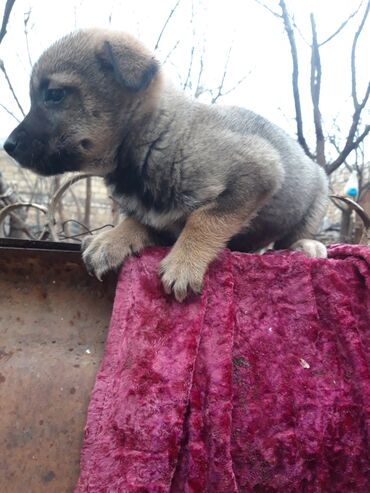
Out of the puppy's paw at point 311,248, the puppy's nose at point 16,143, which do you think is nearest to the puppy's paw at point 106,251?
the puppy's nose at point 16,143

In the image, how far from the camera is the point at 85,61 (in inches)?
84.1

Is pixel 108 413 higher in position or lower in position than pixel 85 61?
lower

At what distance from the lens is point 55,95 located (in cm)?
210

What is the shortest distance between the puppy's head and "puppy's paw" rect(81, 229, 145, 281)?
344 mm

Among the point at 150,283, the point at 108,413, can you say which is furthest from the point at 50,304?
the point at 108,413

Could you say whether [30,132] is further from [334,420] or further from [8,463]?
[334,420]

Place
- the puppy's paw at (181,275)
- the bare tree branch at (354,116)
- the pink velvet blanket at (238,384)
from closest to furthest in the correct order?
1. the pink velvet blanket at (238,384)
2. the puppy's paw at (181,275)
3. the bare tree branch at (354,116)

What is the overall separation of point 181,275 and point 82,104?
2.95 ft

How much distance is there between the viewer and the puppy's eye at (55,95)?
209 centimetres

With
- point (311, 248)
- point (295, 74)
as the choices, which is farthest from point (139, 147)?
point (295, 74)

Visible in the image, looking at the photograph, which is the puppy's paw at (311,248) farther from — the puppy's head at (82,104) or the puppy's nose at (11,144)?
the puppy's nose at (11,144)

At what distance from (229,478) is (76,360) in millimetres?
617

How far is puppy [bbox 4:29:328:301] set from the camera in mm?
2053

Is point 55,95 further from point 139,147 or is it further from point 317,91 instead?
point 317,91
